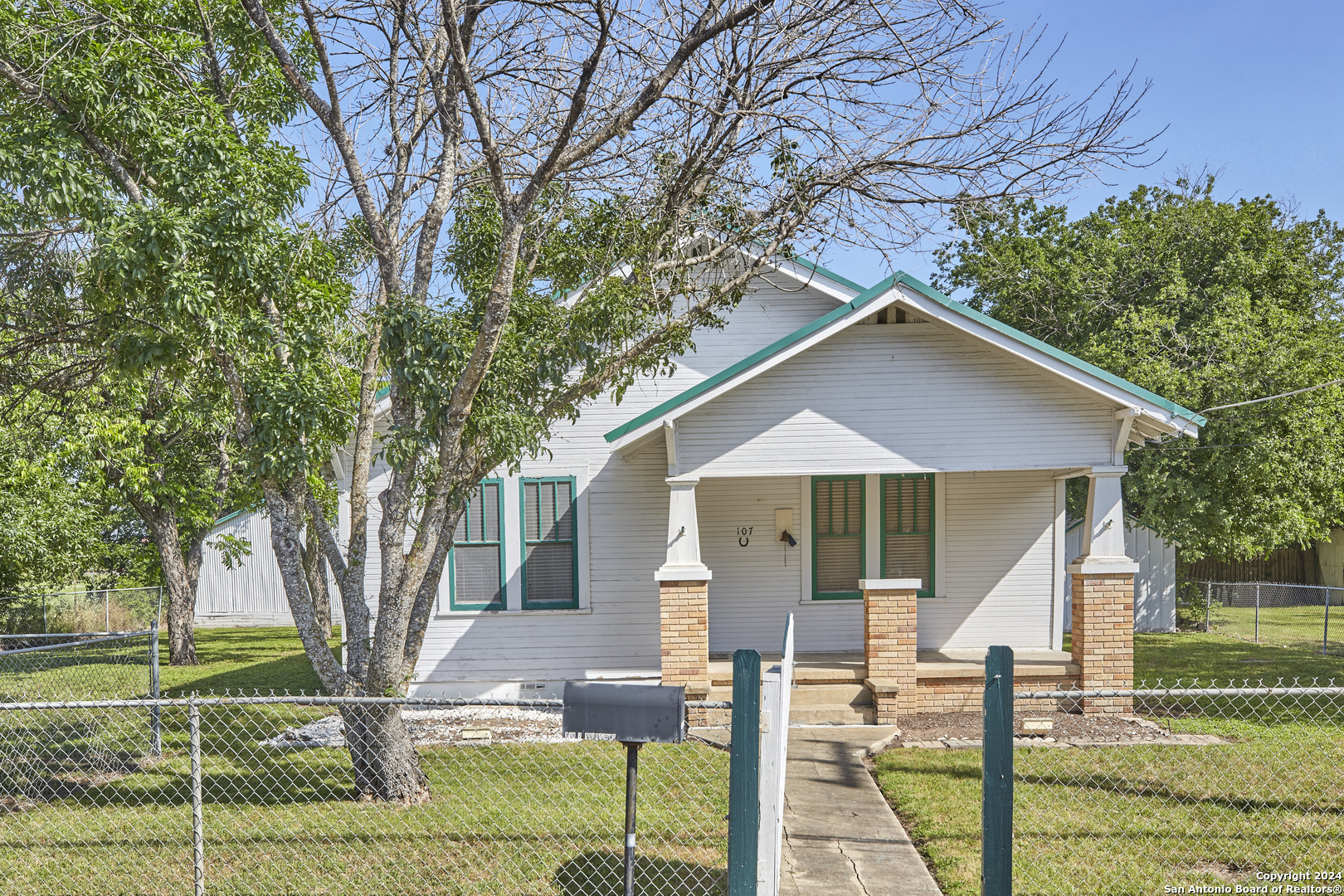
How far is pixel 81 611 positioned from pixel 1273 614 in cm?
2849

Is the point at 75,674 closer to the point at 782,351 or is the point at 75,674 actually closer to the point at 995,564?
the point at 782,351

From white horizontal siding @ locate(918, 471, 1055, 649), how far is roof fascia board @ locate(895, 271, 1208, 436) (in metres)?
2.50

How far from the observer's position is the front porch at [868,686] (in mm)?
10500

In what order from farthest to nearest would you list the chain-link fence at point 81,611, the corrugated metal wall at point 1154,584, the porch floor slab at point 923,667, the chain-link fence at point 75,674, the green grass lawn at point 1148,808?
the corrugated metal wall at point 1154,584, the chain-link fence at point 81,611, the chain-link fence at point 75,674, the porch floor slab at point 923,667, the green grass lawn at point 1148,808

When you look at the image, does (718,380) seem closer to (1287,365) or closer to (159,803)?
(159,803)

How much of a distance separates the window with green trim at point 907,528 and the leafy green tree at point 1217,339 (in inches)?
202

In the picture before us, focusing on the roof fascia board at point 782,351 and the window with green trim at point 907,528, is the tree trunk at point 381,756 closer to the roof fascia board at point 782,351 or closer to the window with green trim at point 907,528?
the roof fascia board at point 782,351

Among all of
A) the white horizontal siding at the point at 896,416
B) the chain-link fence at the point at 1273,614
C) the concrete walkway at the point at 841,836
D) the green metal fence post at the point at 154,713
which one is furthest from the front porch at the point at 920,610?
the chain-link fence at the point at 1273,614

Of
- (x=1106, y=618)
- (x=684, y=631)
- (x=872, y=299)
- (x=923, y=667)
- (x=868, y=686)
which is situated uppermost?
(x=872, y=299)

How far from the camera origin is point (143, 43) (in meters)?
7.09

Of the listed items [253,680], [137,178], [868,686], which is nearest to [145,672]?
[253,680]

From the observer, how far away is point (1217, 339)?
17516 millimetres

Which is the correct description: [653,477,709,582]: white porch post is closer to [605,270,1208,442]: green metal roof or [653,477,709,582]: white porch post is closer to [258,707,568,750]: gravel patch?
[605,270,1208,442]: green metal roof

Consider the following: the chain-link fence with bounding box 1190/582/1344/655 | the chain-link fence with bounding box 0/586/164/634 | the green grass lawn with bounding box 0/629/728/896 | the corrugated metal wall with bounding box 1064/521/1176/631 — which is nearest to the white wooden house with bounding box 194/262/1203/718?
the green grass lawn with bounding box 0/629/728/896
